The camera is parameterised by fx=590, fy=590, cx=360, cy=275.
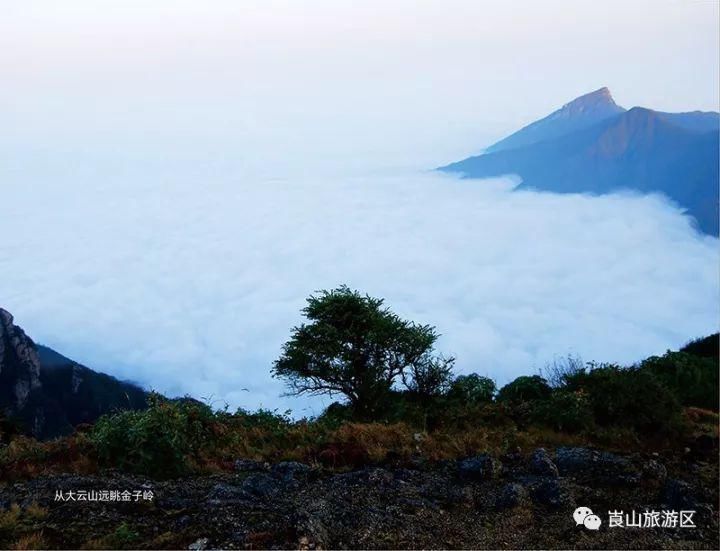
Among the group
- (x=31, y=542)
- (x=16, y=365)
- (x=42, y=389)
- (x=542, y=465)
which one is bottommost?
(x=42, y=389)

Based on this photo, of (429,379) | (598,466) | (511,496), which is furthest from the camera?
(429,379)

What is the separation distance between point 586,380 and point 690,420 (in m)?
2.39

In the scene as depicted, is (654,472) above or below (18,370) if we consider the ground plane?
above

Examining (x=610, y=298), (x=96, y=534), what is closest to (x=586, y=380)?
(x=96, y=534)

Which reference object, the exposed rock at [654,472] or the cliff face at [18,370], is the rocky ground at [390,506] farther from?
the cliff face at [18,370]

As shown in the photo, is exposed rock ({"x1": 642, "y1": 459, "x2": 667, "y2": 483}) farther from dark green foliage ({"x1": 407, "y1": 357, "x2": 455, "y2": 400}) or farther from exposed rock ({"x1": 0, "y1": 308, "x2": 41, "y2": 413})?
exposed rock ({"x1": 0, "y1": 308, "x2": 41, "y2": 413})

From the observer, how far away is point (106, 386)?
203 feet

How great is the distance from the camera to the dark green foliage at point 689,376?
1666 cm

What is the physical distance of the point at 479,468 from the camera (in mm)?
9945

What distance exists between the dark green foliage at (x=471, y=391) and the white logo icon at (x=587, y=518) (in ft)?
25.6

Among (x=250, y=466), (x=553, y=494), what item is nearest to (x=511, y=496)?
(x=553, y=494)

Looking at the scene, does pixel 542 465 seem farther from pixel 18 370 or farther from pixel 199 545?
pixel 18 370

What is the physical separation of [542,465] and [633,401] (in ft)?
12.9

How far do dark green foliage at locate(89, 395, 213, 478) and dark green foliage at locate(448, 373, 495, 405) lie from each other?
25.1ft
